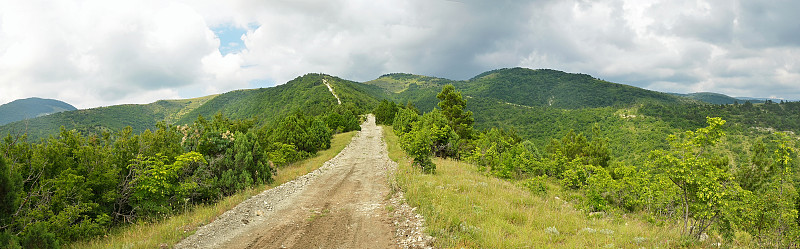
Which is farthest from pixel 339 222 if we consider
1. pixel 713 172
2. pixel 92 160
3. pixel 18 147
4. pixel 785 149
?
pixel 785 149

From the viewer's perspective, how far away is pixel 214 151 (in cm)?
1443

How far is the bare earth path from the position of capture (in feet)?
25.8

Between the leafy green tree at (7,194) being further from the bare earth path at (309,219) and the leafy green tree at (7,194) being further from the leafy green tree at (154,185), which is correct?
the leafy green tree at (154,185)

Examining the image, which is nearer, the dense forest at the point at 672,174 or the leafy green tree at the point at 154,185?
the dense forest at the point at 672,174

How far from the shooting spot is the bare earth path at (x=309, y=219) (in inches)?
310

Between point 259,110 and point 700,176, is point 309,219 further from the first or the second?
point 259,110

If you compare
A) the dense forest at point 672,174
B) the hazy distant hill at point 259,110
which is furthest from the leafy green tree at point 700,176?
the hazy distant hill at point 259,110

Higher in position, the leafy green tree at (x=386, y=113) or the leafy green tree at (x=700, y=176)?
the leafy green tree at (x=386, y=113)

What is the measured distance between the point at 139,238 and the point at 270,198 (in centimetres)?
470

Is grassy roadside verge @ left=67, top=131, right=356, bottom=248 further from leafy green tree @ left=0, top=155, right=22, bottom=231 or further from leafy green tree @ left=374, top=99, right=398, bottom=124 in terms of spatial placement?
leafy green tree @ left=374, top=99, right=398, bottom=124

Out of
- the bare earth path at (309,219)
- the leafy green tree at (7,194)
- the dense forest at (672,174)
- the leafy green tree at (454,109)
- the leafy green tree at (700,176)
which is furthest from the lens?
the leafy green tree at (454,109)

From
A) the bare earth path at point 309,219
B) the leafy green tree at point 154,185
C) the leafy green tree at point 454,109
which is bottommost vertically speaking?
the bare earth path at point 309,219

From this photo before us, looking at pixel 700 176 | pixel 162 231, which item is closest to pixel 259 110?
pixel 162 231

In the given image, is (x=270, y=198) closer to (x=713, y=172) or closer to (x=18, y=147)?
(x=18, y=147)
